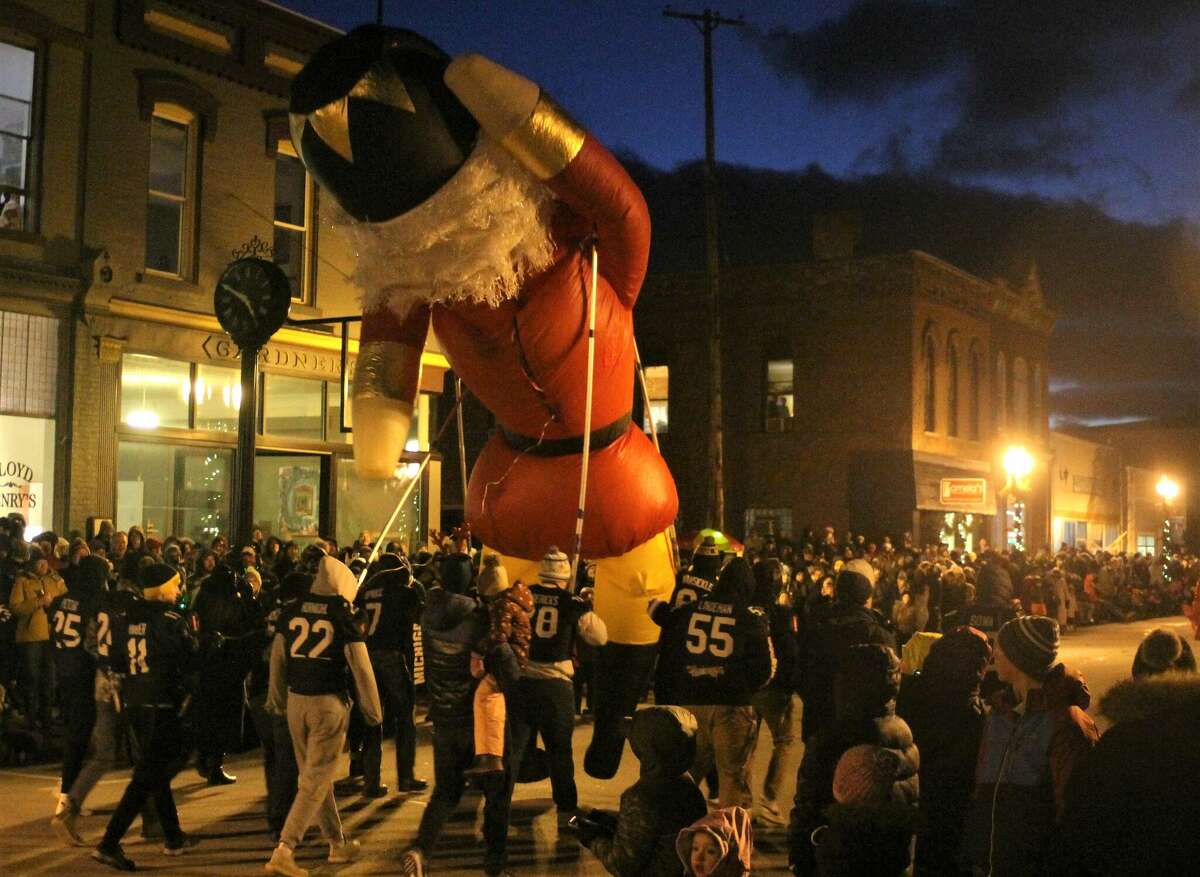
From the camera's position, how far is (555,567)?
7074 mm

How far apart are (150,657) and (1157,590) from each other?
3127 centimetres

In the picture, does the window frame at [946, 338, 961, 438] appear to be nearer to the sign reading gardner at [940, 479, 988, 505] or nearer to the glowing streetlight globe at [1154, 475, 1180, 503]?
the sign reading gardner at [940, 479, 988, 505]

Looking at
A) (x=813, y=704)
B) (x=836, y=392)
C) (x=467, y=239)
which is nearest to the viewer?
(x=467, y=239)

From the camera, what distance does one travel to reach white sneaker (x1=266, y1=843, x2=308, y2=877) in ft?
22.6

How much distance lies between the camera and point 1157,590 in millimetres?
33500

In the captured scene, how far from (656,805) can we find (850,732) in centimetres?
173

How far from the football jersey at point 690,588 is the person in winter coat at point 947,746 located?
178 centimetres

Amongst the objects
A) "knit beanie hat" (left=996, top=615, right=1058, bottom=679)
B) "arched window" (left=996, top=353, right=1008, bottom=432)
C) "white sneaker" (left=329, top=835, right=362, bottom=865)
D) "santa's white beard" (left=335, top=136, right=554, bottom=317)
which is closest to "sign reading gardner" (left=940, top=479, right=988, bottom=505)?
"arched window" (left=996, top=353, right=1008, bottom=432)

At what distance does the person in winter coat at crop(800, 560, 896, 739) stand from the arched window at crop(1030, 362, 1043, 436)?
102 ft

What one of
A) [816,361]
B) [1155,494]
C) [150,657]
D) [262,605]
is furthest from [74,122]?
[1155,494]

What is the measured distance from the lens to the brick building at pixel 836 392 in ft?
97.8

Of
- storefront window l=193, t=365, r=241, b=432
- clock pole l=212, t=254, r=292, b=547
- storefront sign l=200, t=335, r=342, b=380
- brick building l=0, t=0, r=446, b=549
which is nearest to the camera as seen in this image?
clock pole l=212, t=254, r=292, b=547

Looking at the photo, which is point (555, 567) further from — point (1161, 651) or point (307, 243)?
point (307, 243)

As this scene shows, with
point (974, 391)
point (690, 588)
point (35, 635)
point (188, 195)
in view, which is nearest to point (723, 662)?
point (690, 588)
